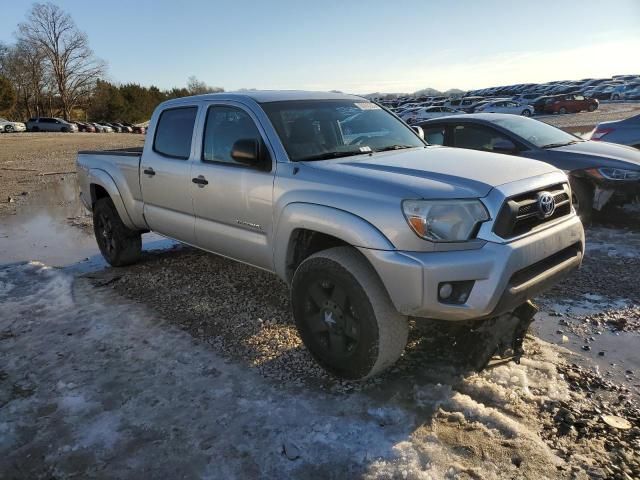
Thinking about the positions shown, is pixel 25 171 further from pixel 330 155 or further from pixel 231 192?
pixel 330 155

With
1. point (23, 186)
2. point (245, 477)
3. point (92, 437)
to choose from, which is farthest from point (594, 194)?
point (23, 186)

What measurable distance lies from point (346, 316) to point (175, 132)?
→ 9.04ft

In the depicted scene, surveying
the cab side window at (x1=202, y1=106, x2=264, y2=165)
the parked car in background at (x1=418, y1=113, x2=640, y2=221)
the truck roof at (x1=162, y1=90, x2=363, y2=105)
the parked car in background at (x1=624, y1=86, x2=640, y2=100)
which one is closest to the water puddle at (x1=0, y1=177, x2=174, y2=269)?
the cab side window at (x1=202, y1=106, x2=264, y2=165)

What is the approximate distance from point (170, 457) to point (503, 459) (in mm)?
1718

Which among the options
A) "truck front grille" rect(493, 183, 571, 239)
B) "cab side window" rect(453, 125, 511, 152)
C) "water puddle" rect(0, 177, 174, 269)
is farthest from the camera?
"cab side window" rect(453, 125, 511, 152)

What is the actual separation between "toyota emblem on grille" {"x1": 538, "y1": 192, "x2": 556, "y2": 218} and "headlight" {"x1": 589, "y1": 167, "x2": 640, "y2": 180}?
3.67 metres

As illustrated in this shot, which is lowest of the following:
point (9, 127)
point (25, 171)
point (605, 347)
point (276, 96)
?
point (605, 347)

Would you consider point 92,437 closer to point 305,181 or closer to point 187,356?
point 187,356

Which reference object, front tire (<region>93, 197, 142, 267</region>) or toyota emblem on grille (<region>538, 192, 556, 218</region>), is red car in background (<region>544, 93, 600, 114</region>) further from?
toyota emblem on grille (<region>538, 192, 556, 218</region>)

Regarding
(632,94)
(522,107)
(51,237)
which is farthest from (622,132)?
(632,94)

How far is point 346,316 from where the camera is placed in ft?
10.8

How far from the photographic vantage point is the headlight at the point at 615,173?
6344 mm

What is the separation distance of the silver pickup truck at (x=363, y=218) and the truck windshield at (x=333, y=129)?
15 mm

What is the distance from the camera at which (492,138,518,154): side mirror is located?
6824 millimetres
